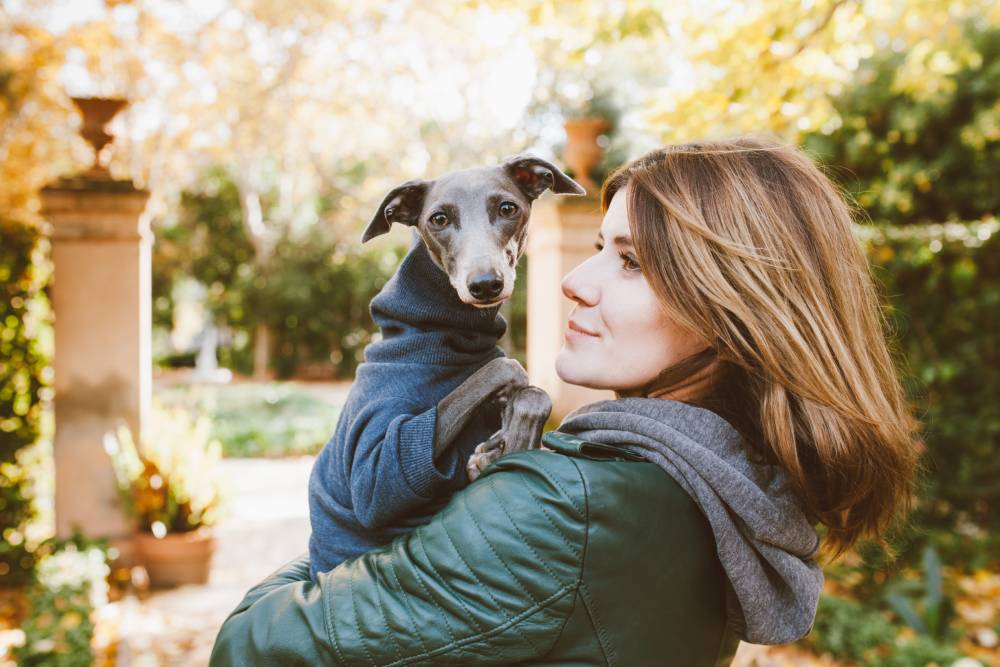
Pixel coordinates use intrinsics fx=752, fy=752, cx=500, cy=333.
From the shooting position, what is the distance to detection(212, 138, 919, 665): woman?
1083 mm

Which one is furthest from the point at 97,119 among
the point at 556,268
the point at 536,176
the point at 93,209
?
the point at 536,176

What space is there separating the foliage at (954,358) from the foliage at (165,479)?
486cm

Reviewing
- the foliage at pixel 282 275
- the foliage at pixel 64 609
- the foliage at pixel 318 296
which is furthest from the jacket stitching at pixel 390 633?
the foliage at pixel 318 296

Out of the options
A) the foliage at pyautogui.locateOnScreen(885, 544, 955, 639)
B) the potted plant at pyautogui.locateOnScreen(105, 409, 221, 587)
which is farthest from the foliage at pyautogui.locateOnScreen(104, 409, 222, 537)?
the foliage at pyautogui.locateOnScreen(885, 544, 955, 639)

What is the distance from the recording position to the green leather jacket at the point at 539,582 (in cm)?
107

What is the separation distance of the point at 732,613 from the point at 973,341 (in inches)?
199

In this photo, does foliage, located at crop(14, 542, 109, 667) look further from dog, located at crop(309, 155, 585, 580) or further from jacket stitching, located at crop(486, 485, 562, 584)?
jacket stitching, located at crop(486, 485, 562, 584)

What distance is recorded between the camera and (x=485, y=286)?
Result: 5.71ft

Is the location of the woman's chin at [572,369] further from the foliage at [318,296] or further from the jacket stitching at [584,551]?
the foliage at [318,296]

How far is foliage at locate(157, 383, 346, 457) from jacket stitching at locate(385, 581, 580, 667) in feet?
31.5

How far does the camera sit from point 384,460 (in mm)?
1479

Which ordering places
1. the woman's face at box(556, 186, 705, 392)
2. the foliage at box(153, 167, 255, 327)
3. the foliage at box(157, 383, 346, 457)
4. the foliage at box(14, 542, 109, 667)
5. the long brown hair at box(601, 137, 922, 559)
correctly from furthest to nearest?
1. the foliage at box(153, 167, 255, 327)
2. the foliage at box(157, 383, 346, 457)
3. the foliage at box(14, 542, 109, 667)
4. the woman's face at box(556, 186, 705, 392)
5. the long brown hair at box(601, 137, 922, 559)

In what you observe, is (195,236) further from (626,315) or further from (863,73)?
(626,315)

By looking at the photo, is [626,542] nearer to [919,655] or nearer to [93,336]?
[919,655]
